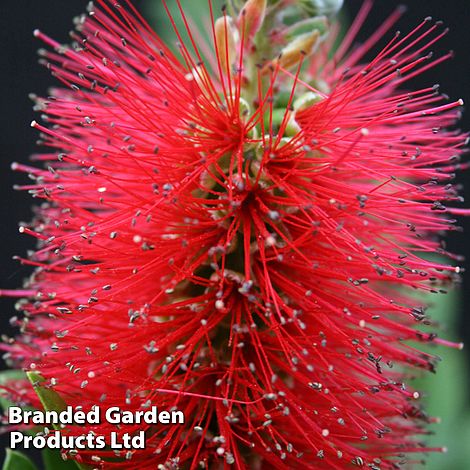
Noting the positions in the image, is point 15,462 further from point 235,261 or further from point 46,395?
point 235,261

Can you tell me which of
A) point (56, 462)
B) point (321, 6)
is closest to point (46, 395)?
point (56, 462)

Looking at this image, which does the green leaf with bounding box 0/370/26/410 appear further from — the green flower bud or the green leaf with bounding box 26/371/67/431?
the green flower bud

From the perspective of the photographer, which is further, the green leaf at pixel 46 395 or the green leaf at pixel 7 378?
the green leaf at pixel 7 378

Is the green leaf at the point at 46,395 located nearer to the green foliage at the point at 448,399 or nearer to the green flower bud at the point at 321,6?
the green flower bud at the point at 321,6

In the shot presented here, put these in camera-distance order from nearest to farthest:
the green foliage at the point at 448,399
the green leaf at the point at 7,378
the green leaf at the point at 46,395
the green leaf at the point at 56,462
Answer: the green leaf at the point at 46,395 < the green leaf at the point at 56,462 < the green leaf at the point at 7,378 < the green foliage at the point at 448,399

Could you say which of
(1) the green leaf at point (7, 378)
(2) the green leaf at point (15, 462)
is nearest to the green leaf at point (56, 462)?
(2) the green leaf at point (15, 462)

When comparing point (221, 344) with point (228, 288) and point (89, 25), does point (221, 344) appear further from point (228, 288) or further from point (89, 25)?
point (89, 25)
